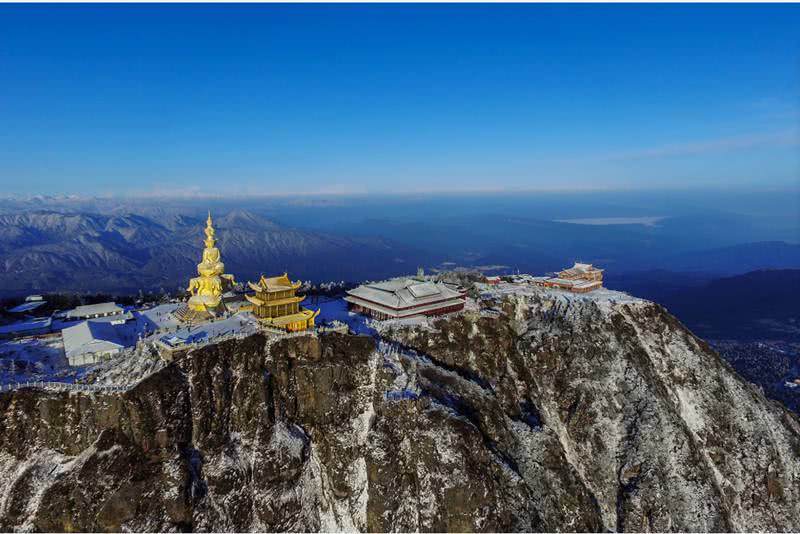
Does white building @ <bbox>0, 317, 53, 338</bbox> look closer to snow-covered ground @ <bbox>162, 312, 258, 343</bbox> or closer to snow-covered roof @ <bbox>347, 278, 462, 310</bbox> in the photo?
snow-covered ground @ <bbox>162, 312, 258, 343</bbox>

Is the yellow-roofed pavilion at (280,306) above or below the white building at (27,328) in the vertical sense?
above

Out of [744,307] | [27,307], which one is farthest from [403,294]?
[744,307]

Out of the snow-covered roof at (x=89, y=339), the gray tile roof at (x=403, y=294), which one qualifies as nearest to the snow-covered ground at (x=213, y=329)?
the snow-covered roof at (x=89, y=339)

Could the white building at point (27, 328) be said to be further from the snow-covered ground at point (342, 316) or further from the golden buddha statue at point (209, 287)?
the snow-covered ground at point (342, 316)

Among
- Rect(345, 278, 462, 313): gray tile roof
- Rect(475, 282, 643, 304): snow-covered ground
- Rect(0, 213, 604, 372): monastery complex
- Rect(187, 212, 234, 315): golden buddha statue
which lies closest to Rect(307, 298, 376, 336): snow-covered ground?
Rect(0, 213, 604, 372): monastery complex

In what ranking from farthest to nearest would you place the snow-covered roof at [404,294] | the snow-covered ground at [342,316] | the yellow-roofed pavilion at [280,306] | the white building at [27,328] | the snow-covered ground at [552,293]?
the snow-covered ground at [552,293] < the snow-covered roof at [404,294] < the snow-covered ground at [342,316] < the white building at [27,328] < the yellow-roofed pavilion at [280,306]

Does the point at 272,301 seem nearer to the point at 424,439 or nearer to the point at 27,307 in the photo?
the point at 424,439
